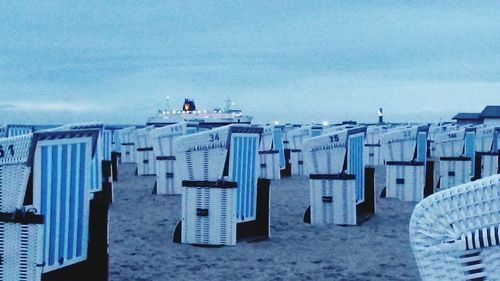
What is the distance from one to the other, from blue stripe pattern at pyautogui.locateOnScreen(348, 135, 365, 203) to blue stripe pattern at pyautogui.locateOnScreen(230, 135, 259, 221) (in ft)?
5.64

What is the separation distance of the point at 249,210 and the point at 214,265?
5.19ft

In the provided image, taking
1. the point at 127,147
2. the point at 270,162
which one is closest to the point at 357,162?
the point at 270,162

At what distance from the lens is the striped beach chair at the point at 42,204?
13.9 feet

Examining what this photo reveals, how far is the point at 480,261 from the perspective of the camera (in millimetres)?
1395

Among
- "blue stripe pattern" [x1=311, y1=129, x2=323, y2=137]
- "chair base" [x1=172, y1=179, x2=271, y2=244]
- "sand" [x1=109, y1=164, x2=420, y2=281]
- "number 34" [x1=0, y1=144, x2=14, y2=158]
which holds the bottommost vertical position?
"sand" [x1=109, y1=164, x2=420, y2=281]

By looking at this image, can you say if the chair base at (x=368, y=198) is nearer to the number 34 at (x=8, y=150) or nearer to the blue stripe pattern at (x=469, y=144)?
the blue stripe pattern at (x=469, y=144)

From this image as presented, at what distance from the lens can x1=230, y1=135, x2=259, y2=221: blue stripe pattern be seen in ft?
23.9

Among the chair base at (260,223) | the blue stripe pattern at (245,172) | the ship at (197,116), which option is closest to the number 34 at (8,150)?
the blue stripe pattern at (245,172)

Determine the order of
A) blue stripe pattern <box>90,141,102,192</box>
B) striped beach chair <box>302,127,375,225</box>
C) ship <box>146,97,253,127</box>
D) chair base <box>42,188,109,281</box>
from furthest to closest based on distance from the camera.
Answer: ship <box>146,97,253,127</box> < blue stripe pattern <box>90,141,102,192</box> < striped beach chair <box>302,127,375,225</box> < chair base <box>42,188,109,281</box>

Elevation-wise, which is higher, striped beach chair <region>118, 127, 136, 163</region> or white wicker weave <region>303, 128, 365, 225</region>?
striped beach chair <region>118, 127, 136, 163</region>

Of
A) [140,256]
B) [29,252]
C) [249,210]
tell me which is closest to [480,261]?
[29,252]

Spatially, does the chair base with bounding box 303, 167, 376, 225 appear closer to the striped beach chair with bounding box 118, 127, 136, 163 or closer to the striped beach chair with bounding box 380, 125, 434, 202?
the striped beach chair with bounding box 380, 125, 434, 202

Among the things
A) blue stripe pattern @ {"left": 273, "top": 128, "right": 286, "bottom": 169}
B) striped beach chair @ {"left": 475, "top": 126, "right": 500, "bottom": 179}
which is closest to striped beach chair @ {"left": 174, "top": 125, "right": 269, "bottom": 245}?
striped beach chair @ {"left": 475, "top": 126, "right": 500, "bottom": 179}

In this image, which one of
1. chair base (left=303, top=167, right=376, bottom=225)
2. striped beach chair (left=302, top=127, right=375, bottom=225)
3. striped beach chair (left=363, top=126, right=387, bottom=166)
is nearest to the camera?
striped beach chair (left=302, top=127, right=375, bottom=225)
